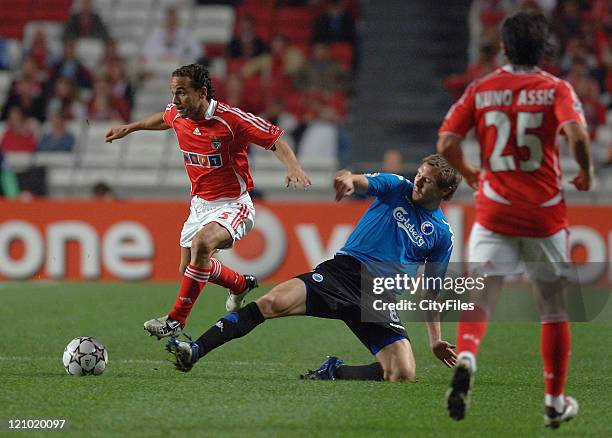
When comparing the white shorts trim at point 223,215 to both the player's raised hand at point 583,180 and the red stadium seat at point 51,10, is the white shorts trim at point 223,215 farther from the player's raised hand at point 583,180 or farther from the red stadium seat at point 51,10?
the red stadium seat at point 51,10

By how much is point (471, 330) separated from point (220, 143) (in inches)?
132

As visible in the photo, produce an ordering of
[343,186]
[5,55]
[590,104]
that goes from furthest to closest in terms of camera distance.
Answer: [5,55]
[590,104]
[343,186]

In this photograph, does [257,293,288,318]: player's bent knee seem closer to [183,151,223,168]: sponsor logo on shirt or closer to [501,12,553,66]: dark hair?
[183,151,223,168]: sponsor logo on shirt

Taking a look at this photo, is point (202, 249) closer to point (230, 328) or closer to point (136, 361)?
point (136, 361)

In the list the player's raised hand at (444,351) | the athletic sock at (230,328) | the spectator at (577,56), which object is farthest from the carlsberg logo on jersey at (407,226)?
the spectator at (577,56)

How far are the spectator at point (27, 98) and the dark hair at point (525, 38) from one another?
45.1 ft

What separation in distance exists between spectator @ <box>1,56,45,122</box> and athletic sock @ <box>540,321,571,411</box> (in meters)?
13.9

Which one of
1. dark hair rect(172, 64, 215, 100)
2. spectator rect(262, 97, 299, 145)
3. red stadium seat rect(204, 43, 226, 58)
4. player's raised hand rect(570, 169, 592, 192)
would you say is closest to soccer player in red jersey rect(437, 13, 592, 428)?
player's raised hand rect(570, 169, 592, 192)

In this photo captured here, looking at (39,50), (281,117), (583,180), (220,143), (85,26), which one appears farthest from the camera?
(85,26)

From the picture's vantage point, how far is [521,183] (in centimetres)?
523

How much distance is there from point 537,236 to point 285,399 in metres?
1.73

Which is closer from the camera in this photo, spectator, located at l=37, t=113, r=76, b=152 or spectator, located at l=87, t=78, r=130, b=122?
spectator, located at l=37, t=113, r=76, b=152

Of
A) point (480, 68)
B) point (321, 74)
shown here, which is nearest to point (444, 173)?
point (480, 68)

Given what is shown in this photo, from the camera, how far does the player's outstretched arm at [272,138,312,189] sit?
6.94 meters
